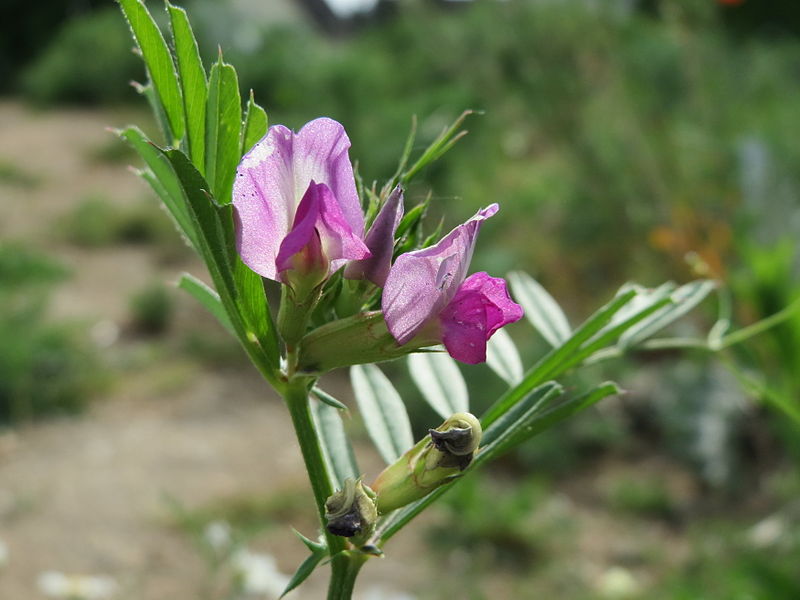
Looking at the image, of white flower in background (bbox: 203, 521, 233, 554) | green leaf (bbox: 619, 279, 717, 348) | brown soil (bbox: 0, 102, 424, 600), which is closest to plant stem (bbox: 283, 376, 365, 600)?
green leaf (bbox: 619, 279, 717, 348)

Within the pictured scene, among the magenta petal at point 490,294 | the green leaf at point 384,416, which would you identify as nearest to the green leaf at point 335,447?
the green leaf at point 384,416

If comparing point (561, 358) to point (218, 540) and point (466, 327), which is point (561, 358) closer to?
point (466, 327)

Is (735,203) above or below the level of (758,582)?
below

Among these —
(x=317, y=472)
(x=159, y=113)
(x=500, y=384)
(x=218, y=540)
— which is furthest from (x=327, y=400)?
(x=500, y=384)

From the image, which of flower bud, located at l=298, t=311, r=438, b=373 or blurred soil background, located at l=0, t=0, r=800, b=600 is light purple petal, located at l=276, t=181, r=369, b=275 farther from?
blurred soil background, located at l=0, t=0, r=800, b=600

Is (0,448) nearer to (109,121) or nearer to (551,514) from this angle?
(551,514)

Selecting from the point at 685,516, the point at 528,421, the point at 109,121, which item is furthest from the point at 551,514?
the point at 109,121

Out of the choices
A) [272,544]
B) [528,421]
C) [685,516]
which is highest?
[528,421]
